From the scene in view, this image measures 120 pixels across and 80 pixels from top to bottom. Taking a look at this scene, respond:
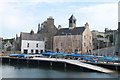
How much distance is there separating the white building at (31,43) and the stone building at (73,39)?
15.5 ft

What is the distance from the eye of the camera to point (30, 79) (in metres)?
31.0

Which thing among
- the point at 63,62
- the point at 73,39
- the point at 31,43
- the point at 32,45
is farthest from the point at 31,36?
the point at 63,62

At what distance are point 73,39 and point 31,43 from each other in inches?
499

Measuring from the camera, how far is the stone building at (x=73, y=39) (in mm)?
72250

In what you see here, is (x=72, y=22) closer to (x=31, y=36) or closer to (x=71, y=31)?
(x=71, y=31)

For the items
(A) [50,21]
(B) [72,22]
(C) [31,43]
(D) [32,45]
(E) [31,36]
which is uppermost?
(A) [50,21]

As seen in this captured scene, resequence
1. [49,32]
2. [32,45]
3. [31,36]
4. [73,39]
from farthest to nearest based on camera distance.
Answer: [49,32] < [31,36] < [32,45] < [73,39]

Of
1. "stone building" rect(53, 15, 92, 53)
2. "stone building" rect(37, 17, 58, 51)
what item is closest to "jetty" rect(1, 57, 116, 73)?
"stone building" rect(53, 15, 92, 53)

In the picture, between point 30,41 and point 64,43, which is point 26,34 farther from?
point 64,43

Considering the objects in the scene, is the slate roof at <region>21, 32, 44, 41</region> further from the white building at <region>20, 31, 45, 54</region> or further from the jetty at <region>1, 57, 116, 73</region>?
the jetty at <region>1, 57, 116, 73</region>

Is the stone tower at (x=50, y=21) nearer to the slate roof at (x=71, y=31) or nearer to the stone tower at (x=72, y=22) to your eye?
the slate roof at (x=71, y=31)

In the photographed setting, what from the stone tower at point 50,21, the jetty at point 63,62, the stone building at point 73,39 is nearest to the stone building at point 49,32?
the stone tower at point 50,21

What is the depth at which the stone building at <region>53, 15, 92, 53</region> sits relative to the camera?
237ft

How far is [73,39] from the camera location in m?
73.1
